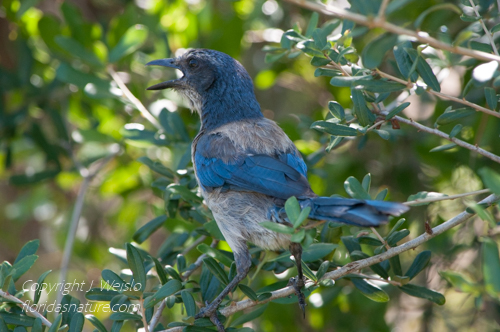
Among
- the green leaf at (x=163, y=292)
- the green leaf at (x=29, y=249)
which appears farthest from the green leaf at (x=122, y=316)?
the green leaf at (x=29, y=249)

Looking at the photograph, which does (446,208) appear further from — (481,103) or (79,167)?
(79,167)

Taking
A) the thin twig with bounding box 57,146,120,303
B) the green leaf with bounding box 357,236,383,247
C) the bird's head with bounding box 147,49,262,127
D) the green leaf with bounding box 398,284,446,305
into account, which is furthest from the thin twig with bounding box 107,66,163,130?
the green leaf with bounding box 398,284,446,305

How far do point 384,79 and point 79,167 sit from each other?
3.16m

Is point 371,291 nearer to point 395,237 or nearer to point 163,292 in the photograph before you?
point 395,237

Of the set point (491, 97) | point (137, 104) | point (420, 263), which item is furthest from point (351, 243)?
point (137, 104)

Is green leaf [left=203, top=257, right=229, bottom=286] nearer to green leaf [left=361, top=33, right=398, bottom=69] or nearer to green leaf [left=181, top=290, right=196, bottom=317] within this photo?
green leaf [left=181, top=290, right=196, bottom=317]

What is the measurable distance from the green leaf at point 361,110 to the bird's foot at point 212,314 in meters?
1.45

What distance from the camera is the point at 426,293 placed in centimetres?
294

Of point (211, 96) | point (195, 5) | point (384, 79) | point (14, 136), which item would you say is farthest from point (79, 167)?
point (384, 79)

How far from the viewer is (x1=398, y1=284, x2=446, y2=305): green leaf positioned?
9.56ft

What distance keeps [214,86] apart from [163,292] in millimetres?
2183

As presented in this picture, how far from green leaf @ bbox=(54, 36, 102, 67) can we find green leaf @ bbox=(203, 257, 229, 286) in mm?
2242

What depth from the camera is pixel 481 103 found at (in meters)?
4.00

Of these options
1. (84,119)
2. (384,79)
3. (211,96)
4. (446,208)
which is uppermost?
(384,79)
